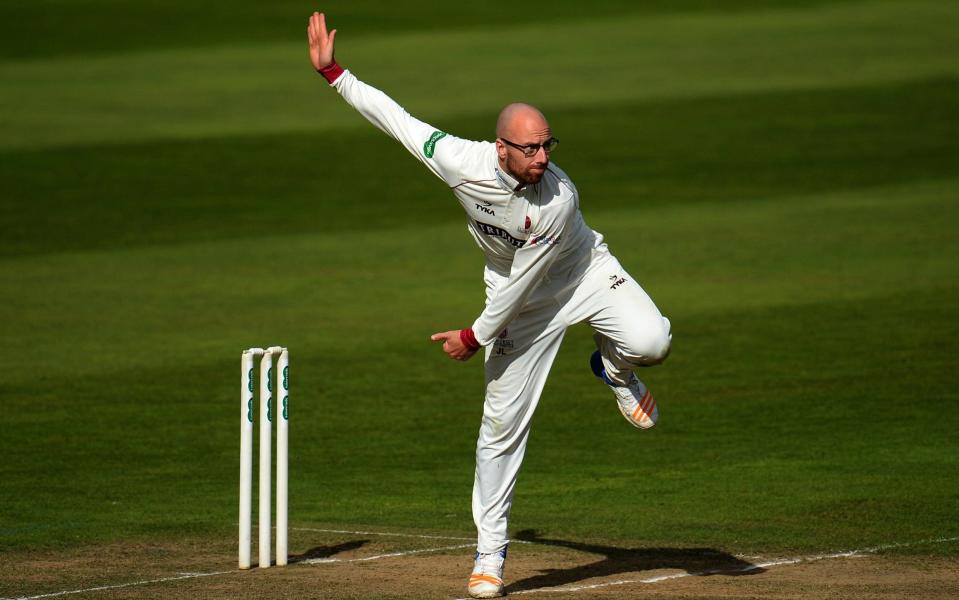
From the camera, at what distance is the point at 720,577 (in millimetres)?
8250

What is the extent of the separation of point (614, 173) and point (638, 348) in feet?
47.8

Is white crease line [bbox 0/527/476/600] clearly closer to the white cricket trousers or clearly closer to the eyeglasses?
the white cricket trousers

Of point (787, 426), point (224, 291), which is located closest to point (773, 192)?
point (224, 291)

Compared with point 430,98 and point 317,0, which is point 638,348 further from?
point 317,0

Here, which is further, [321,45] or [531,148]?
[321,45]

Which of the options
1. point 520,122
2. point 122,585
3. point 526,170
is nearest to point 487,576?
point 122,585

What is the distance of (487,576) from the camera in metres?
7.82

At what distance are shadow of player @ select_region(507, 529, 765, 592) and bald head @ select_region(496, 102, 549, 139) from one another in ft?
7.41

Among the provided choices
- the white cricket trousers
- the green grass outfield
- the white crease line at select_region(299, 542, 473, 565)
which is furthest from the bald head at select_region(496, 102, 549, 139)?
the green grass outfield

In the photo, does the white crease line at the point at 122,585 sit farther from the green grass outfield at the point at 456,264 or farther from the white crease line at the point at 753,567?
the white crease line at the point at 753,567

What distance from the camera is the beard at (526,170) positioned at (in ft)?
24.6

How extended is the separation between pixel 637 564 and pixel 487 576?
1.17 m

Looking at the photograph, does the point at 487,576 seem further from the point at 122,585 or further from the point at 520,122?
the point at 520,122

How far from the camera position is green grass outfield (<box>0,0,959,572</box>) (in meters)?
10.6
